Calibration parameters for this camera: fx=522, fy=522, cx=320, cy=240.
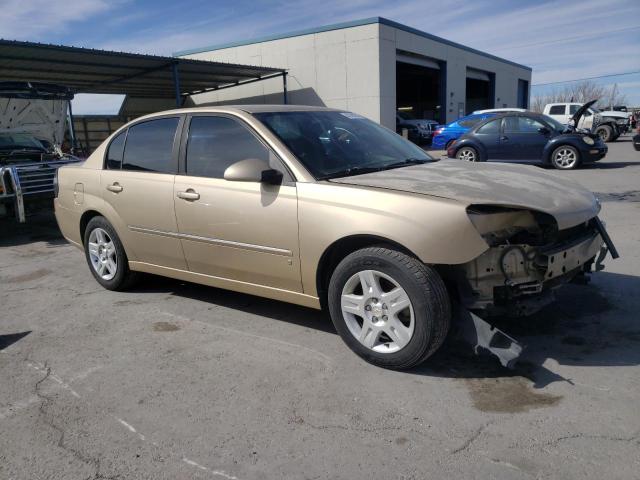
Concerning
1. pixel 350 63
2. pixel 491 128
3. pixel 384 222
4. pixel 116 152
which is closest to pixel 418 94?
pixel 350 63

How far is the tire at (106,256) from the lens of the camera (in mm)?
4934

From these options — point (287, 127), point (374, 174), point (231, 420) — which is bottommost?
point (231, 420)

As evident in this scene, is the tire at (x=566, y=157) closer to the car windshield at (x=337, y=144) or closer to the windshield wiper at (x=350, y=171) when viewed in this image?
the car windshield at (x=337, y=144)

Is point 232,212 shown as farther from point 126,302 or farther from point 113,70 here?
point 113,70

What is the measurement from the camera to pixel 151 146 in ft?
15.2

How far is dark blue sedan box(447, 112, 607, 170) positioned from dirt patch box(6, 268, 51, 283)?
36.5ft

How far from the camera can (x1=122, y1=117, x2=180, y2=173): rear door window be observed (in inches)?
174

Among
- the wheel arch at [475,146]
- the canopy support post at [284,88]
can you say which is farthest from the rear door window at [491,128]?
the canopy support post at [284,88]

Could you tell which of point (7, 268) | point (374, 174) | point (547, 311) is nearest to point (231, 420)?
point (374, 174)

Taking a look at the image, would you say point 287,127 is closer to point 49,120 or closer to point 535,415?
point 535,415

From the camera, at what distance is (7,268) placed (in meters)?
6.36

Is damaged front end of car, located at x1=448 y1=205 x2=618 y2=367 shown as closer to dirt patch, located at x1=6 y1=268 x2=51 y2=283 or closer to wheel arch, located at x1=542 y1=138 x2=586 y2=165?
dirt patch, located at x1=6 y1=268 x2=51 y2=283

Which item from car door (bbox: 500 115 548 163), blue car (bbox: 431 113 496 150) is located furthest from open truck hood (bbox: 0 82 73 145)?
blue car (bbox: 431 113 496 150)

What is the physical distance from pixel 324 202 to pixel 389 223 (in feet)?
1.66
